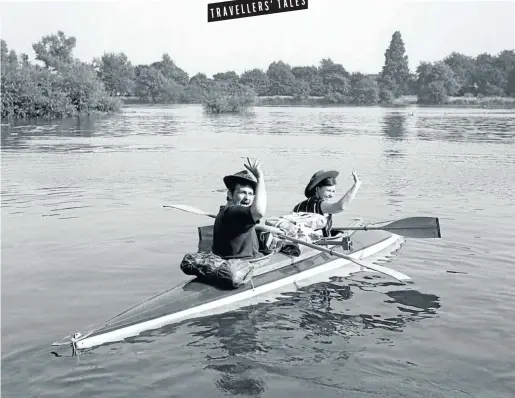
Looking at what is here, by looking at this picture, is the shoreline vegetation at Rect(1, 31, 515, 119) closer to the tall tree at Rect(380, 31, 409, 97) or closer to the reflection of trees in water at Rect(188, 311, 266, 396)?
the tall tree at Rect(380, 31, 409, 97)

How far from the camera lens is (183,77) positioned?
116500 millimetres

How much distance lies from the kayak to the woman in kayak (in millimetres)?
422

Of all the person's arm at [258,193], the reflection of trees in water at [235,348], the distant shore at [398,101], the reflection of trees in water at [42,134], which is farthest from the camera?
the distant shore at [398,101]

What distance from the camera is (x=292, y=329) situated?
725cm

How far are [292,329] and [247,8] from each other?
499 centimetres

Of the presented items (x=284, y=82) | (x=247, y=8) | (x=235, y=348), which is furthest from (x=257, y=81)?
(x=235, y=348)

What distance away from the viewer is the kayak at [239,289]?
6758 mm

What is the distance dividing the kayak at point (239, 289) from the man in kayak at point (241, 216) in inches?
13.3

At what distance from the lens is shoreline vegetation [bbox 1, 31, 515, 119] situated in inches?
2324

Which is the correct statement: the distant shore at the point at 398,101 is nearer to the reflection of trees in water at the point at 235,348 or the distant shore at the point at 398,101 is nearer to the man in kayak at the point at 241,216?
the man in kayak at the point at 241,216

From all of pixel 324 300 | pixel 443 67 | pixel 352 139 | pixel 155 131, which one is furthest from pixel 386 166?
pixel 443 67

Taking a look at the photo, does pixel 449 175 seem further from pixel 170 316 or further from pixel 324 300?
pixel 170 316

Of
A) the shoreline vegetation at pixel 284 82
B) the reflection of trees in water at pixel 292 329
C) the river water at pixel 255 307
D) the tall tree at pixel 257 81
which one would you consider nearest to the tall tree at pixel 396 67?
the shoreline vegetation at pixel 284 82

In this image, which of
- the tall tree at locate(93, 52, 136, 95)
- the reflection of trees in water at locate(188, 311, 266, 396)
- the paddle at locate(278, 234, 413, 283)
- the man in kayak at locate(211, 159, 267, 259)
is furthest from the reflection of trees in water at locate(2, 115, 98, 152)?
the tall tree at locate(93, 52, 136, 95)
